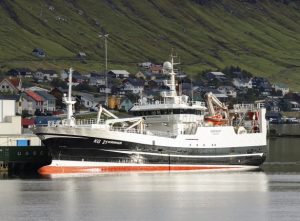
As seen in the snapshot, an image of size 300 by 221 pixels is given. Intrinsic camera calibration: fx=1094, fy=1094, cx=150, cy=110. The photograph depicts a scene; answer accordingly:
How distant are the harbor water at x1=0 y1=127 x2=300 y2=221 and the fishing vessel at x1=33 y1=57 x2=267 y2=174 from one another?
89.7 inches

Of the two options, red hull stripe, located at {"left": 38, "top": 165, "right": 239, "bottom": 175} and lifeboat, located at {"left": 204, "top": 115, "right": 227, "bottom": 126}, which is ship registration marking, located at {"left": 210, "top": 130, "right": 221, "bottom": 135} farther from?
A: red hull stripe, located at {"left": 38, "top": 165, "right": 239, "bottom": 175}

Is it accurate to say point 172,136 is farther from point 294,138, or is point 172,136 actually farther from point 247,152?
point 294,138

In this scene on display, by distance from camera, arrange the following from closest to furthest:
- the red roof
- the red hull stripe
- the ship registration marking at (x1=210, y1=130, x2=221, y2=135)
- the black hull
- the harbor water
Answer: the harbor water → the red hull stripe → the black hull → the ship registration marking at (x1=210, y1=130, x2=221, y2=135) → the red roof

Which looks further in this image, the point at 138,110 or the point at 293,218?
the point at 138,110

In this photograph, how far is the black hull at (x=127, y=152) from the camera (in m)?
102

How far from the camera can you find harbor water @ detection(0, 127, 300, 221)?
71.8 m

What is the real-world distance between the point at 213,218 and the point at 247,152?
44677 mm

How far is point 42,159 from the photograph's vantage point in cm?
10556

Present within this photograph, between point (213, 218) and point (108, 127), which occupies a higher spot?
point (108, 127)

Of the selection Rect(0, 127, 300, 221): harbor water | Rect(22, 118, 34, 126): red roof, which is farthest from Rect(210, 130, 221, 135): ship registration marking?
Rect(22, 118, 34, 126): red roof

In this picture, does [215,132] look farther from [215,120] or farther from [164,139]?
[164,139]

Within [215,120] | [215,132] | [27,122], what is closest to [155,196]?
[215,132]

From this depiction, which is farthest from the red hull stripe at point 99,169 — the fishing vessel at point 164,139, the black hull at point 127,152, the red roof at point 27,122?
the red roof at point 27,122

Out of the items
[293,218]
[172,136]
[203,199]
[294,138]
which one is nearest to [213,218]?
[293,218]
